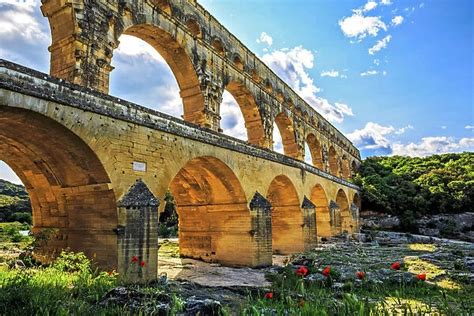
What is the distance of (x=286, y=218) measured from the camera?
699 inches

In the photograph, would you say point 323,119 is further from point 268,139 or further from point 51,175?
point 51,175

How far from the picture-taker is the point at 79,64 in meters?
9.21

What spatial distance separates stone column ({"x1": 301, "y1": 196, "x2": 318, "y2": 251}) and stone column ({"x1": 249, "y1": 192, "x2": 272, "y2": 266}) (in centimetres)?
451

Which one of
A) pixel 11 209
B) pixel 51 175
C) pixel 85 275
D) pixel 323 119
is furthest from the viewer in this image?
pixel 11 209

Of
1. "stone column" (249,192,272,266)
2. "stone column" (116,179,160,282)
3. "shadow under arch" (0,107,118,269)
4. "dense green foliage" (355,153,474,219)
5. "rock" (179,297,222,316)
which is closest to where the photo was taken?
"rock" (179,297,222,316)

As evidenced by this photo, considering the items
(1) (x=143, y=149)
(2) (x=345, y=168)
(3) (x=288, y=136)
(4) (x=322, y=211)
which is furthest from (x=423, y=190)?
(1) (x=143, y=149)

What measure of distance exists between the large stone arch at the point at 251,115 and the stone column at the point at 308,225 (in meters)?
3.94

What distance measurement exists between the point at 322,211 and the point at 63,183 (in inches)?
687

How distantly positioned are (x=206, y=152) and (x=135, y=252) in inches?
161

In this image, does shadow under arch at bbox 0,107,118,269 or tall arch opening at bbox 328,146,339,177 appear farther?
tall arch opening at bbox 328,146,339,177

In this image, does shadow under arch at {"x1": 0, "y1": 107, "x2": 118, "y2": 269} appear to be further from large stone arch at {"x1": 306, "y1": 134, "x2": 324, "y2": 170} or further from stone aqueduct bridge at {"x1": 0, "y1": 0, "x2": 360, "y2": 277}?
large stone arch at {"x1": 306, "y1": 134, "x2": 324, "y2": 170}

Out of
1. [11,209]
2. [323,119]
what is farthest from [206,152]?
[11,209]

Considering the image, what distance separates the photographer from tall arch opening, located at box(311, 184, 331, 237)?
872 inches

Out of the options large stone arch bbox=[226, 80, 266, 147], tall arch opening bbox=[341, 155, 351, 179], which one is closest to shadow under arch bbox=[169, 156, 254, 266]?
large stone arch bbox=[226, 80, 266, 147]
